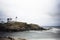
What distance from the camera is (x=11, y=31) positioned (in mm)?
1602

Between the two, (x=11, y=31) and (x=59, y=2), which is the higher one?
(x=59, y=2)

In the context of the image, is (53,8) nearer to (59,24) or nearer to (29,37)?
(59,24)

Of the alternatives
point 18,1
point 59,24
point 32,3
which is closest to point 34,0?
point 32,3

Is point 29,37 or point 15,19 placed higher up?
point 15,19

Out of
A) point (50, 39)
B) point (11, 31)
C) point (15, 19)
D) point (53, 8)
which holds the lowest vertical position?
point (50, 39)

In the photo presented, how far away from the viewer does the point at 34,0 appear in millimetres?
1678

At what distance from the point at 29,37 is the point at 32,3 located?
0.42 m

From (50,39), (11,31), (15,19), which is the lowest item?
(50,39)

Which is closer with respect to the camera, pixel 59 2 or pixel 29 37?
pixel 29 37

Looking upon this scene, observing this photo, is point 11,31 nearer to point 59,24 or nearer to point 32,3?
point 32,3

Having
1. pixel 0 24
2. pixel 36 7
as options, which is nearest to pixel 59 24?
pixel 36 7

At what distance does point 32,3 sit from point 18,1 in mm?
173

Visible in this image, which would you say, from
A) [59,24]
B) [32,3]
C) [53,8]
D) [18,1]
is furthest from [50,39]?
[18,1]

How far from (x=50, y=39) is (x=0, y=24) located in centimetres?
62
